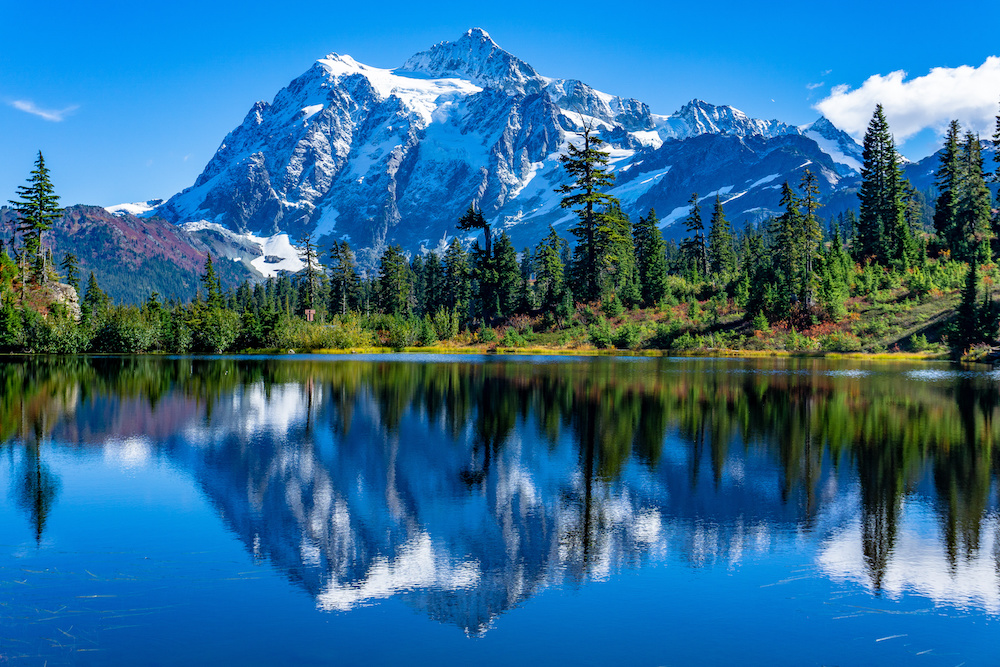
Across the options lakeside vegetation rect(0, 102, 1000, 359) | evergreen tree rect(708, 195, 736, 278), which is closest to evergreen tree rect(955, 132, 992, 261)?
lakeside vegetation rect(0, 102, 1000, 359)

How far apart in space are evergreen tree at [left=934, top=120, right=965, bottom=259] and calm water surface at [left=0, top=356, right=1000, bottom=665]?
6415 centimetres

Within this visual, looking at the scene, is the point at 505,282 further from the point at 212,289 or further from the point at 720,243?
the point at 212,289

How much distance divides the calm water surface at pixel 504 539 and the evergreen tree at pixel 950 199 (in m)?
64.1

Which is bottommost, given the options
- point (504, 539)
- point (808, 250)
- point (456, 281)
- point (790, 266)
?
point (504, 539)

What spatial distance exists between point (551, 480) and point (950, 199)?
84.4 meters

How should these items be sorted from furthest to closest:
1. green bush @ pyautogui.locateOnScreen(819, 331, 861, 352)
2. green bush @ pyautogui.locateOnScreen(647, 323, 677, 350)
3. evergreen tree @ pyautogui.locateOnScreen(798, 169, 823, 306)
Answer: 1. evergreen tree @ pyautogui.locateOnScreen(798, 169, 823, 306)
2. green bush @ pyautogui.locateOnScreen(647, 323, 677, 350)
3. green bush @ pyautogui.locateOnScreen(819, 331, 861, 352)

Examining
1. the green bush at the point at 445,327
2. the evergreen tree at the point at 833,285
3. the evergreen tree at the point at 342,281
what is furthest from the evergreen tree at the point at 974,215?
the evergreen tree at the point at 342,281

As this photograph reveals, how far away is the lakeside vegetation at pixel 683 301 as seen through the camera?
63.5m

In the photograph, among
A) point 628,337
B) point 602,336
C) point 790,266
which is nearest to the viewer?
point 790,266

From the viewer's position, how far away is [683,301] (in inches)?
3056

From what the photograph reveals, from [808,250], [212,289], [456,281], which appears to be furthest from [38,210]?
[808,250]

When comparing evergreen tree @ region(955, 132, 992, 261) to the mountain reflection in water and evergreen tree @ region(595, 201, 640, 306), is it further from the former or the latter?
the mountain reflection in water

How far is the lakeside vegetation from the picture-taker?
6347 cm

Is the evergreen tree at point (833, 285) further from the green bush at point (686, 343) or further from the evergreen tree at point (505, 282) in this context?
the evergreen tree at point (505, 282)
